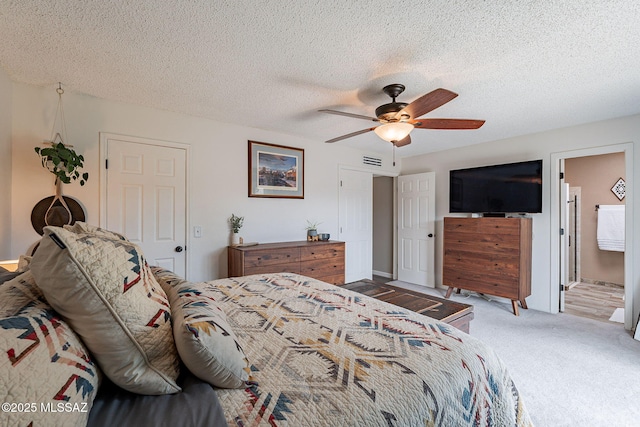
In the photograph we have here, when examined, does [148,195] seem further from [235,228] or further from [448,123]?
[448,123]

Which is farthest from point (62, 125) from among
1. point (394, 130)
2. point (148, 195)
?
point (394, 130)

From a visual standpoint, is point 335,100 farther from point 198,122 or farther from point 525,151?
point 525,151

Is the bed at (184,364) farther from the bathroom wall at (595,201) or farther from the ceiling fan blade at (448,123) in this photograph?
the bathroom wall at (595,201)

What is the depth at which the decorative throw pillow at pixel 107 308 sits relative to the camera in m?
0.73

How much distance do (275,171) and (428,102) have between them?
7.48ft

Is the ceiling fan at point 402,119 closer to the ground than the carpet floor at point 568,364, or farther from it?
farther from it

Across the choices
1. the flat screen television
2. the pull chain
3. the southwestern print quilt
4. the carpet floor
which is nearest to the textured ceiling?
the pull chain

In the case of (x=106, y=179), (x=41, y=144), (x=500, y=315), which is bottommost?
→ (x=500, y=315)

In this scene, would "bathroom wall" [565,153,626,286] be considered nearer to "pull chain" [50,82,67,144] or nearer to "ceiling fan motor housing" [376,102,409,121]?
"ceiling fan motor housing" [376,102,409,121]

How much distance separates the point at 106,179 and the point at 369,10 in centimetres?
275

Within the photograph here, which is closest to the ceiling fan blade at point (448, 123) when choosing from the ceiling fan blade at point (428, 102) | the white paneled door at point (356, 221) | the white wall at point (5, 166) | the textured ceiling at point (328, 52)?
the ceiling fan blade at point (428, 102)

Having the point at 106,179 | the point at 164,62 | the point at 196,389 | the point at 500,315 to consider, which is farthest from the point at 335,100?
the point at 500,315

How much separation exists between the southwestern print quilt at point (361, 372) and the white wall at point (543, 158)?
332cm

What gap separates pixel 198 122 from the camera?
10.7 ft
